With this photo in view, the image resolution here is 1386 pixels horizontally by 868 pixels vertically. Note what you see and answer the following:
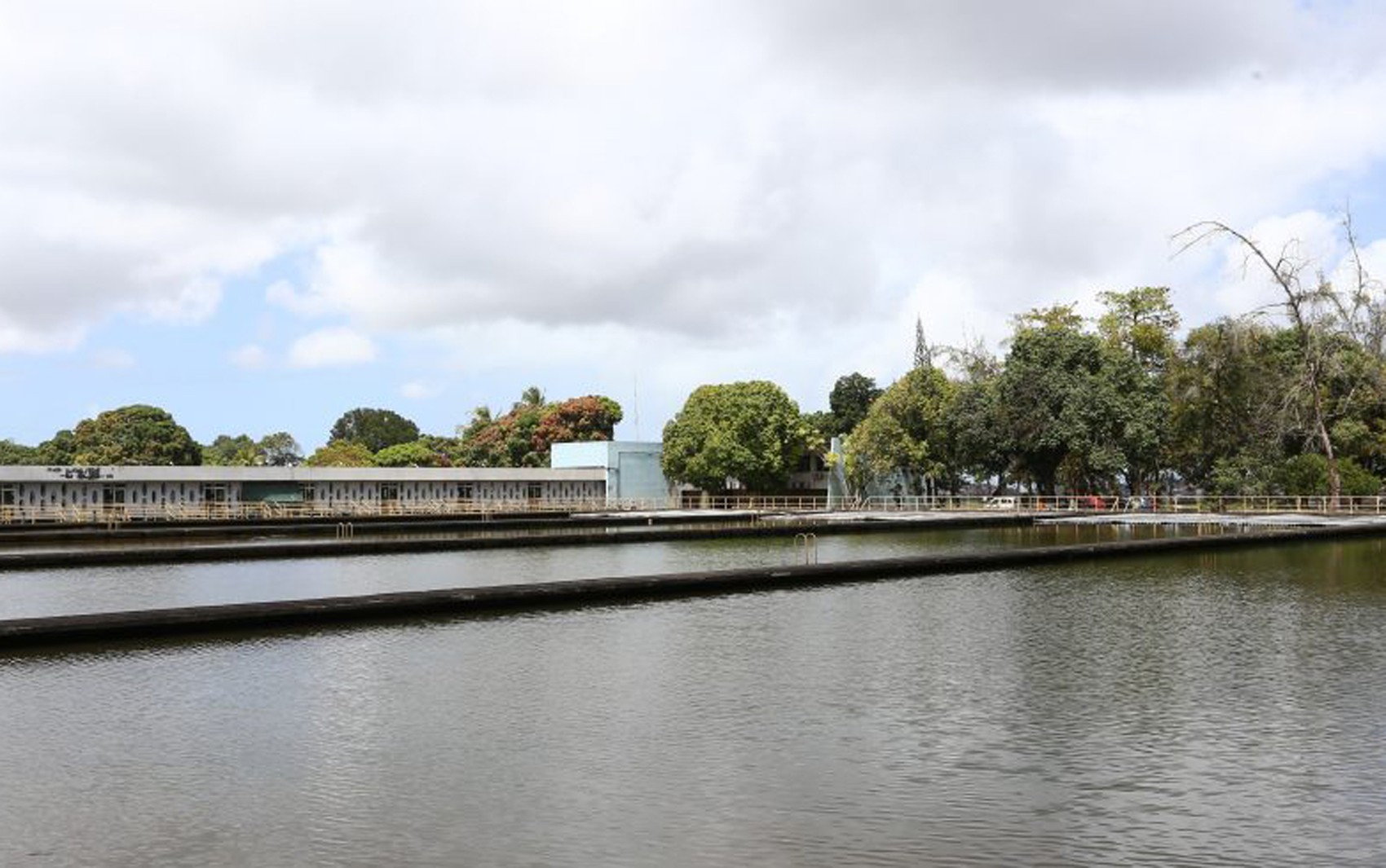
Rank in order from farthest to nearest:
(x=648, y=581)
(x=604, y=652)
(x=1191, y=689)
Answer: (x=648, y=581) < (x=604, y=652) < (x=1191, y=689)

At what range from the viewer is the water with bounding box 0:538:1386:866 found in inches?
390

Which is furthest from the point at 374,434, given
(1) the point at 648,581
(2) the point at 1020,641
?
(2) the point at 1020,641

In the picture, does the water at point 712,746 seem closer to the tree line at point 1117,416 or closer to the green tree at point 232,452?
the tree line at point 1117,416

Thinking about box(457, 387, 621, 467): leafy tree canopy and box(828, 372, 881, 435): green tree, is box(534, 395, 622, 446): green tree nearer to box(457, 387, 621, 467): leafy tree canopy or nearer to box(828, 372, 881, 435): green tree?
box(457, 387, 621, 467): leafy tree canopy

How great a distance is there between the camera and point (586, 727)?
46.0ft

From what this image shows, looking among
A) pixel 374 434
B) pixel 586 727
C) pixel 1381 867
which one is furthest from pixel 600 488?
pixel 1381 867

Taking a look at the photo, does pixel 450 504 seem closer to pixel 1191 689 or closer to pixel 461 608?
pixel 461 608

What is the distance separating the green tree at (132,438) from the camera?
9394cm

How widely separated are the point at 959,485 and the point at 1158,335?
16.7m

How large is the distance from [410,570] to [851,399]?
248ft

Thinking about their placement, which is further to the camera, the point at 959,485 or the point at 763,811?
the point at 959,485

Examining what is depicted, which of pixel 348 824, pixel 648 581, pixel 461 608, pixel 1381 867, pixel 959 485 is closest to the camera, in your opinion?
pixel 1381 867

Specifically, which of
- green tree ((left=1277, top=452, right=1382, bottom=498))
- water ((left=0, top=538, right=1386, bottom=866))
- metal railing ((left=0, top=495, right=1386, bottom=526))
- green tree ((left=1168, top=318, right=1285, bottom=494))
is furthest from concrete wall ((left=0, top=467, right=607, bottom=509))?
water ((left=0, top=538, right=1386, bottom=866))

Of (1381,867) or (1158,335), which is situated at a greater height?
(1158,335)
